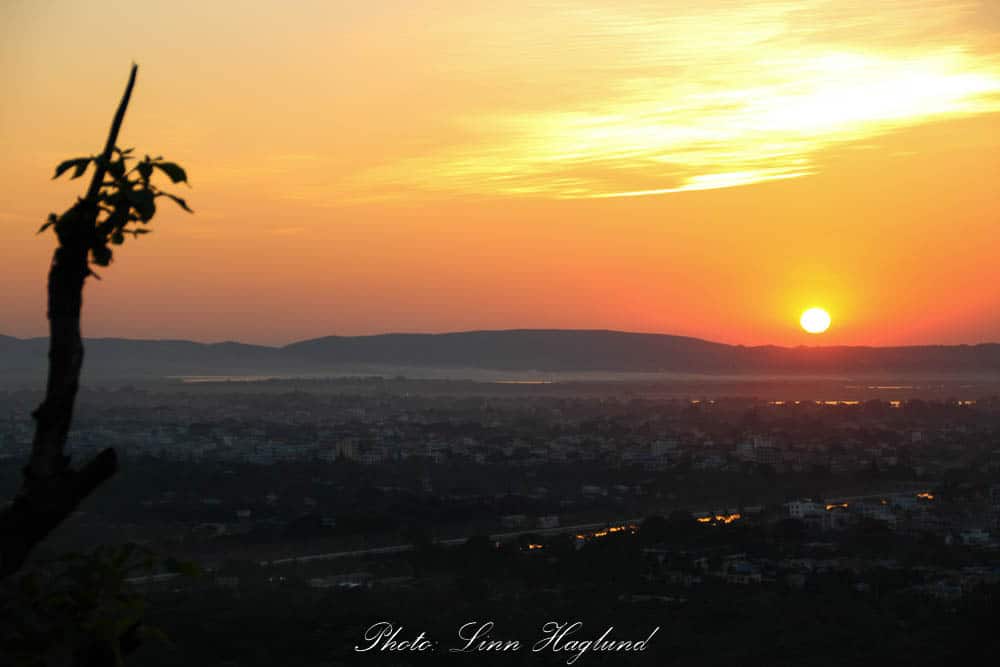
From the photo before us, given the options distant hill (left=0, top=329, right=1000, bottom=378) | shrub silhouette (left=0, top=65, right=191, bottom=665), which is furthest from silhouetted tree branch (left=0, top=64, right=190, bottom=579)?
distant hill (left=0, top=329, right=1000, bottom=378)

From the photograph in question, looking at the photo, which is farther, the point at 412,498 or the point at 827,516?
the point at 412,498

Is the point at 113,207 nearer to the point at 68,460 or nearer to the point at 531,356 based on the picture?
the point at 68,460

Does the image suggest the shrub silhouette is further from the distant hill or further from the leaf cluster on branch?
the distant hill

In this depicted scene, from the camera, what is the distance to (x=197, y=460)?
3472cm

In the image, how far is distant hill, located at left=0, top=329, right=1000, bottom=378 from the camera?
105062 mm

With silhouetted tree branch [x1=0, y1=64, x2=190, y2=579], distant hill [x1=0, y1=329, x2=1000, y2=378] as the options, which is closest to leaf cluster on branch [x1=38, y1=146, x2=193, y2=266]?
silhouetted tree branch [x1=0, y1=64, x2=190, y2=579]

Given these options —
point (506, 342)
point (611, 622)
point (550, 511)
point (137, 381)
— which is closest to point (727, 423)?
point (550, 511)

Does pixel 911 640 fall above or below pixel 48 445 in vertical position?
below

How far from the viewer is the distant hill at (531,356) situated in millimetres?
105062

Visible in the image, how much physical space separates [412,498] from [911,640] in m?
15.6

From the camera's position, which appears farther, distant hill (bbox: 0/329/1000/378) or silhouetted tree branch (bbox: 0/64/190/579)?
distant hill (bbox: 0/329/1000/378)

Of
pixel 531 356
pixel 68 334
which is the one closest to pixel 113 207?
pixel 68 334

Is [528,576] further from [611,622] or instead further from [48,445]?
[48,445]

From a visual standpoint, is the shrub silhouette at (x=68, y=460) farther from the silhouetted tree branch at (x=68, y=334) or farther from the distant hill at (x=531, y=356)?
the distant hill at (x=531, y=356)
